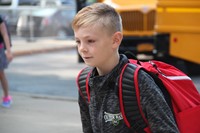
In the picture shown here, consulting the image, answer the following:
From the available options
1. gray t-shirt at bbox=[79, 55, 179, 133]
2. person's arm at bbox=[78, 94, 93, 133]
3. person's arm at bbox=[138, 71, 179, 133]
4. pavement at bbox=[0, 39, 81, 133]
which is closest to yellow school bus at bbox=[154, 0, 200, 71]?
pavement at bbox=[0, 39, 81, 133]

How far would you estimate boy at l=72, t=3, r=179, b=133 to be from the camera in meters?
2.22

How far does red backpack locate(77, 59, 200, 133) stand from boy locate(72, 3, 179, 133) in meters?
0.04

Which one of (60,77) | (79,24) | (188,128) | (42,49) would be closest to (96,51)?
(79,24)

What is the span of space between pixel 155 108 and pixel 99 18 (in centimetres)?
48

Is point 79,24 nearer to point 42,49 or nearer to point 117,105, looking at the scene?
point 117,105

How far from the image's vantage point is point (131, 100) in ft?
7.32

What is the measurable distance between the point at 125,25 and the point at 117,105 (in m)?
9.50

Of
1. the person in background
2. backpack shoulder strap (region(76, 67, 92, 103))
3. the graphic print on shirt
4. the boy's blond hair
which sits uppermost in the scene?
the boy's blond hair

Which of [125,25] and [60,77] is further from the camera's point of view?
[125,25]

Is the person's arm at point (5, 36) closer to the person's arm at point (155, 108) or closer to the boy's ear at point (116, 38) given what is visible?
the boy's ear at point (116, 38)

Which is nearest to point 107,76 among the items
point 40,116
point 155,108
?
point 155,108

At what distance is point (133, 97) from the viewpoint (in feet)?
7.31

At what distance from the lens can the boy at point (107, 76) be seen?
2.22m

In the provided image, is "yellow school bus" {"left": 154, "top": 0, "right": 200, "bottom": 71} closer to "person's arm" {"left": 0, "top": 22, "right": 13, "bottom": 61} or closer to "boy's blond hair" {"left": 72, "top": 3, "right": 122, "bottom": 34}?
"person's arm" {"left": 0, "top": 22, "right": 13, "bottom": 61}
